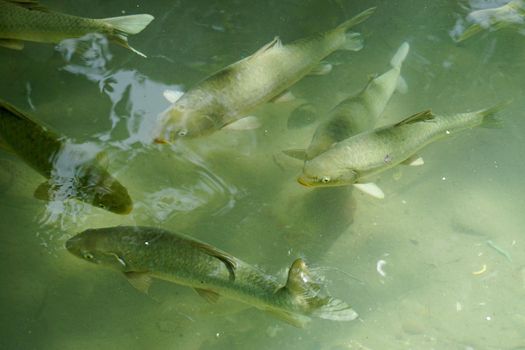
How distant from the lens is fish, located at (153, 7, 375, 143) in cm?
294

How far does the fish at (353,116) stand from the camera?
3.09 metres

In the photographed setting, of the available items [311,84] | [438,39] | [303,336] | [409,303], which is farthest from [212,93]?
[438,39]

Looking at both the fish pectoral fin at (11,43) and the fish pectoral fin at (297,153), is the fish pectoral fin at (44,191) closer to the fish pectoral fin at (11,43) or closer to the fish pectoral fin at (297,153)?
the fish pectoral fin at (11,43)

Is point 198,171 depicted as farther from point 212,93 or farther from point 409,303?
point 409,303

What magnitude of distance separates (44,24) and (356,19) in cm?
202

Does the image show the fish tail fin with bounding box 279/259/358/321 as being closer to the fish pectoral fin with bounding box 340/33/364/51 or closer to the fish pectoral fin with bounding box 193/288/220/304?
the fish pectoral fin with bounding box 193/288/220/304

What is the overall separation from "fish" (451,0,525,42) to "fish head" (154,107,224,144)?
2364mm

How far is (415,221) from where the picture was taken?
3.46 meters

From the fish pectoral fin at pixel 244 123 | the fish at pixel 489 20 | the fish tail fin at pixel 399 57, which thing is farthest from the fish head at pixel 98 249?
the fish at pixel 489 20

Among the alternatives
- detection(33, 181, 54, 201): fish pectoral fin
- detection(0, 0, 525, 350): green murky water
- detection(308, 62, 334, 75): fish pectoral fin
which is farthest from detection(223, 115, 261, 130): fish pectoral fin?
detection(33, 181, 54, 201): fish pectoral fin

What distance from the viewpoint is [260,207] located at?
331cm

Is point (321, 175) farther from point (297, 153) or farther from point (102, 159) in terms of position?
point (102, 159)

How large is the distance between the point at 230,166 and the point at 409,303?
1.41 m

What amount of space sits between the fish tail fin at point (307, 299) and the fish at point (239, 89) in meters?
0.97
